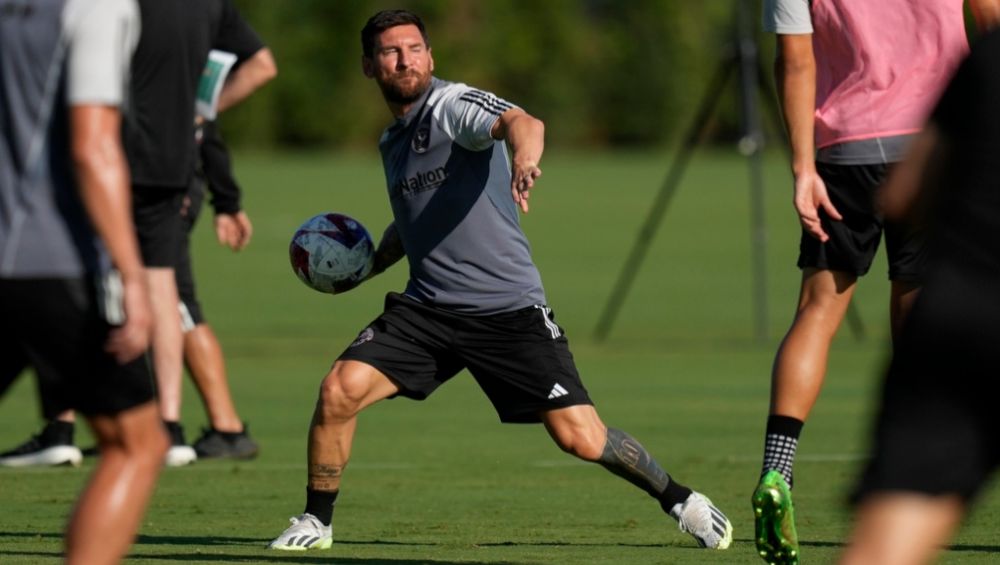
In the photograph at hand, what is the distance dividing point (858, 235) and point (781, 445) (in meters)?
0.76

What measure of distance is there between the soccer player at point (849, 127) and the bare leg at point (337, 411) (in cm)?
154

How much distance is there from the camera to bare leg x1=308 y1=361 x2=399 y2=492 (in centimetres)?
702

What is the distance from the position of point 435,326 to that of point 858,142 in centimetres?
177

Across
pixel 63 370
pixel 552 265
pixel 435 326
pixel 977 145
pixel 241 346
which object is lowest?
pixel 552 265

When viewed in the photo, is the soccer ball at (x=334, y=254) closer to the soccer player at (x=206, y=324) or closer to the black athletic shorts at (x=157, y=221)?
the black athletic shorts at (x=157, y=221)

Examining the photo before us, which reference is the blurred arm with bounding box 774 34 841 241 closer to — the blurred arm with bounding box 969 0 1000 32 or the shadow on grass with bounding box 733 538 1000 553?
the blurred arm with bounding box 969 0 1000 32

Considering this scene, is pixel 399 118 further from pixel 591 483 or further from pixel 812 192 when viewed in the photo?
pixel 591 483

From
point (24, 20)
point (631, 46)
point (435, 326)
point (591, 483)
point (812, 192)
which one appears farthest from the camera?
point (631, 46)

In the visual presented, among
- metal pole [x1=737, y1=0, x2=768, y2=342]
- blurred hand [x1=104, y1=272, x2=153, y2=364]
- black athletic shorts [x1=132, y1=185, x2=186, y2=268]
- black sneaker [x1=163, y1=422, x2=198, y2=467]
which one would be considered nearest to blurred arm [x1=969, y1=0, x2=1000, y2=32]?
black athletic shorts [x1=132, y1=185, x2=186, y2=268]

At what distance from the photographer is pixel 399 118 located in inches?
288

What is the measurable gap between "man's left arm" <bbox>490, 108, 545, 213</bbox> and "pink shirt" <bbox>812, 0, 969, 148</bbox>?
104 centimetres

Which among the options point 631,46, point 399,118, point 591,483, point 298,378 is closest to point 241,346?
point 298,378

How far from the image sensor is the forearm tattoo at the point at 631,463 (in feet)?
23.3

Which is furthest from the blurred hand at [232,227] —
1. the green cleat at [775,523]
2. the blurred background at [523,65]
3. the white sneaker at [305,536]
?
the blurred background at [523,65]
